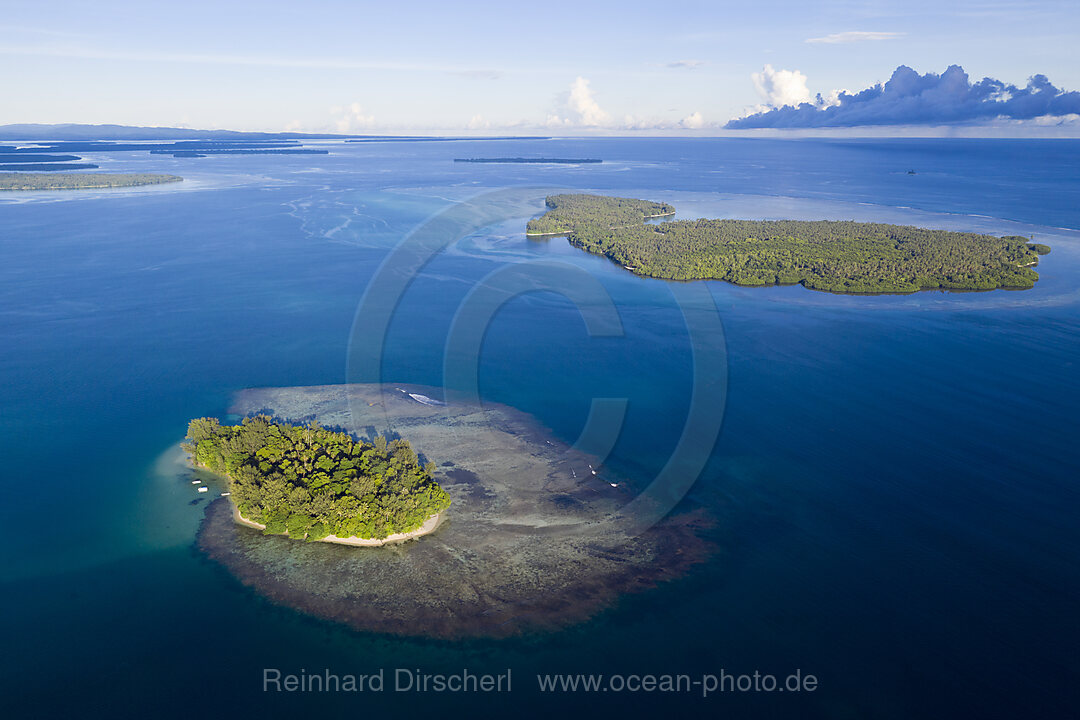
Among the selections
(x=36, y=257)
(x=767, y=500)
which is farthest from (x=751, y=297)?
(x=36, y=257)

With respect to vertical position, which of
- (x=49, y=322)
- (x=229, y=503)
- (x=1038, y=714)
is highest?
(x=49, y=322)

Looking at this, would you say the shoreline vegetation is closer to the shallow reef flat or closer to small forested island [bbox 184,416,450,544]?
small forested island [bbox 184,416,450,544]

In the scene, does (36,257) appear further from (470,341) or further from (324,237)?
(470,341)

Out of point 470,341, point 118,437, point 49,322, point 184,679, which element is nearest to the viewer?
point 184,679

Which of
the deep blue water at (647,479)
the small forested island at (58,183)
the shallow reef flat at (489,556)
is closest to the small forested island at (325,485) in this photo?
the shallow reef flat at (489,556)

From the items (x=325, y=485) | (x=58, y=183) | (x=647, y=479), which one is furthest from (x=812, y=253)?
(x=58, y=183)

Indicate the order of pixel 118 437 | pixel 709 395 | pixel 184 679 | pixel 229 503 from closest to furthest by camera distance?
pixel 184 679 → pixel 229 503 → pixel 118 437 → pixel 709 395

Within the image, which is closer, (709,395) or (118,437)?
(118,437)
